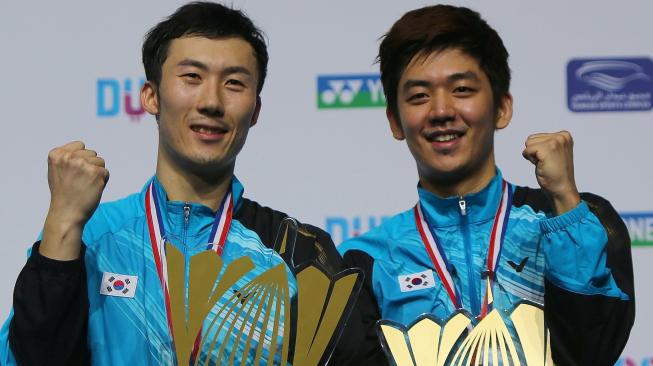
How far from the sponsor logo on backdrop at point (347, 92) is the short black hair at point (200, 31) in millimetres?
942

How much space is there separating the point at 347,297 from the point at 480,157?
369 millimetres

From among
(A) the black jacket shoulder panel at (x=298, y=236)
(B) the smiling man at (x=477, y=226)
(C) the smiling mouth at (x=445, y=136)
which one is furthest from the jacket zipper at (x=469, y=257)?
(A) the black jacket shoulder panel at (x=298, y=236)

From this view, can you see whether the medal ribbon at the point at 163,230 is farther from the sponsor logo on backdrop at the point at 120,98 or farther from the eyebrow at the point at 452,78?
the sponsor logo on backdrop at the point at 120,98

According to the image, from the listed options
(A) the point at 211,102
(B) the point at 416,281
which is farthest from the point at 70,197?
(B) the point at 416,281

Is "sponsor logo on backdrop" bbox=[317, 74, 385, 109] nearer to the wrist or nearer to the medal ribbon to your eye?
the medal ribbon

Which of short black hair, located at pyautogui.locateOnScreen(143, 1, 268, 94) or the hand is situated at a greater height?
short black hair, located at pyautogui.locateOnScreen(143, 1, 268, 94)

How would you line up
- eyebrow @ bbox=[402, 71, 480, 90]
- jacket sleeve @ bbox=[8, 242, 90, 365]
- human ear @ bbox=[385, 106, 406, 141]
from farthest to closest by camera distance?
human ear @ bbox=[385, 106, 406, 141], eyebrow @ bbox=[402, 71, 480, 90], jacket sleeve @ bbox=[8, 242, 90, 365]

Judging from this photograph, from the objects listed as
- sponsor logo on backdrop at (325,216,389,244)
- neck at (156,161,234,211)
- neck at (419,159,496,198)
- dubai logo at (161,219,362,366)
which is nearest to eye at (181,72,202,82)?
neck at (156,161,234,211)

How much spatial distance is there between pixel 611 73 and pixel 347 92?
74 centimetres

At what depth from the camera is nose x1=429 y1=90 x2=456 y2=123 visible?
157 centimetres

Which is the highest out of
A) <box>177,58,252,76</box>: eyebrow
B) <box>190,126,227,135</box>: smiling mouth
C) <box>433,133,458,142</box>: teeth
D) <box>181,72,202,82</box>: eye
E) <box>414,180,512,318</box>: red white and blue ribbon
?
<box>177,58,252,76</box>: eyebrow

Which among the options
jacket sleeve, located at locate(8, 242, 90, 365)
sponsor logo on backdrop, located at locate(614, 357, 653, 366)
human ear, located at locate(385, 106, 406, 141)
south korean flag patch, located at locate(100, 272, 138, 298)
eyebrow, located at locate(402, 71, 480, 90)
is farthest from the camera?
sponsor logo on backdrop, located at locate(614, 357, 653, 366)

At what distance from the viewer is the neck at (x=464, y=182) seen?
1.64 meters

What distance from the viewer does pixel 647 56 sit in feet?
8.81
